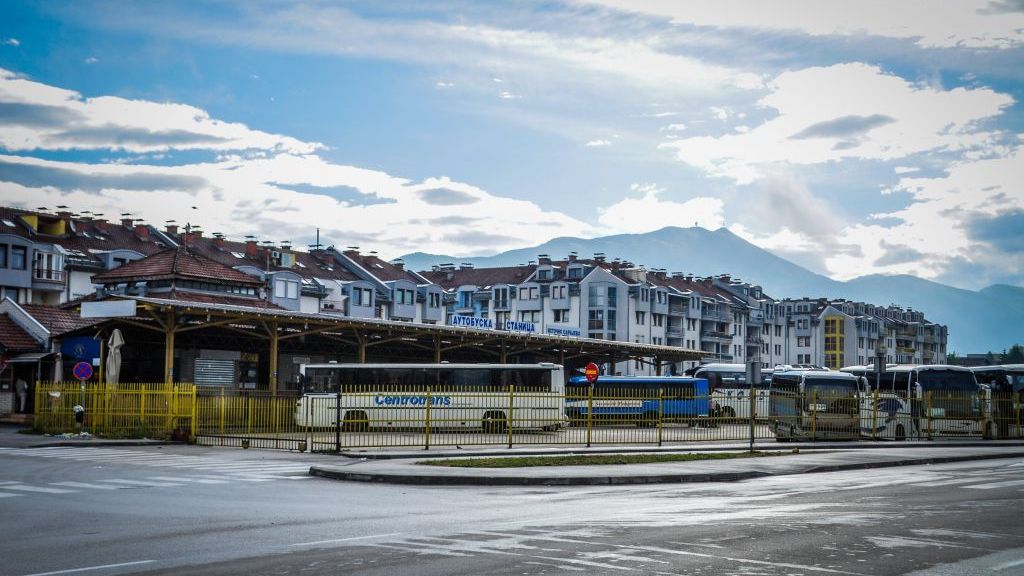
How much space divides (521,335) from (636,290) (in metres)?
59.9

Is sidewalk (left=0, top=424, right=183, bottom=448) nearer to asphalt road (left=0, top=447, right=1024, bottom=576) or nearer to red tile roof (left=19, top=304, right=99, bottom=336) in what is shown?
asphalt road (left=0, top=447, right=1024, bottom=576)

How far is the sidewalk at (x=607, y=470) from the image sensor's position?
70.4 ft

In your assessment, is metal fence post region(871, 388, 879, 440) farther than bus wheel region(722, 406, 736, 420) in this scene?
No

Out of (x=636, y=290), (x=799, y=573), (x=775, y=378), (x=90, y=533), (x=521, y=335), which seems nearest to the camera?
(x=799, y=573)

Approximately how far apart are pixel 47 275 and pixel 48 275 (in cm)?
13

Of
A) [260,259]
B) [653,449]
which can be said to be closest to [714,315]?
[260,259]

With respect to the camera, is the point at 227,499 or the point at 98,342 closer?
the point at 227,499

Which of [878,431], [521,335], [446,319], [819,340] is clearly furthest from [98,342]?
[819,340]

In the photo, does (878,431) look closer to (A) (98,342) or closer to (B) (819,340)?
(A) (98,342)

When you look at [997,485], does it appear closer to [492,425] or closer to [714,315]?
[492,425]

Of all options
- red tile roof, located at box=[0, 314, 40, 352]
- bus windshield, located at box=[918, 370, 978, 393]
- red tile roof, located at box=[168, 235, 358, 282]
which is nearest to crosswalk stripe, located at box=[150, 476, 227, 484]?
red tile roof, located at box=[0, 314, 40, 352]

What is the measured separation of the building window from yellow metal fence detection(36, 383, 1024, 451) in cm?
4338

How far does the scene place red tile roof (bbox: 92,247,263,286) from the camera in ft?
200

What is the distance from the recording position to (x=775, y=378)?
162 ft
